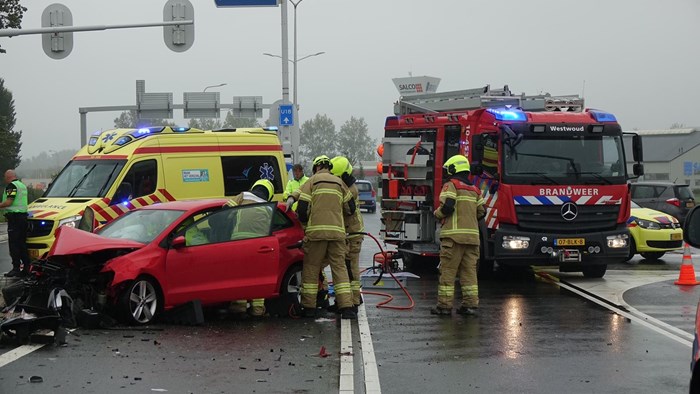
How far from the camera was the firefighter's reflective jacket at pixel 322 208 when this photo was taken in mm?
10531

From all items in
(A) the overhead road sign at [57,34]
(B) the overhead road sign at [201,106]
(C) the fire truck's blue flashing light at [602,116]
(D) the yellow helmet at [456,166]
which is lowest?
(D) the yellow helmet at [456,166]

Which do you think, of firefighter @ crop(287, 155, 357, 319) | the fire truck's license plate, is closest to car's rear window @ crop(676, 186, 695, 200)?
the fire truck's license plate

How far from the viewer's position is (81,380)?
7176 millimetres

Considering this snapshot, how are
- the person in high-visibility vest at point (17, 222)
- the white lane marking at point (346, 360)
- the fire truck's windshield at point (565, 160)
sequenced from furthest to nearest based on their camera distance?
the person in high-visibility vest at point (17, 222) < the fire truck's windshield at point (565, 160) < the white lane marking at point (346, 360)

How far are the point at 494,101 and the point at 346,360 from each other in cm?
781

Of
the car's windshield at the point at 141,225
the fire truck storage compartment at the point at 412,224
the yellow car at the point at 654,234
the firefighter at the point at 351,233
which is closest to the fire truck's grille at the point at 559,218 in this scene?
the fire truck storage compartment at the point at 412,224

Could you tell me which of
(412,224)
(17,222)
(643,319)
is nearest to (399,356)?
(643,319)

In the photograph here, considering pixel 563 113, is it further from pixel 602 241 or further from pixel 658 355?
pixel 658 355

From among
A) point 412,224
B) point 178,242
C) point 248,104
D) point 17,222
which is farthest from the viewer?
point 248,104

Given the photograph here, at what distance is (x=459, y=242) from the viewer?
36.1 feet

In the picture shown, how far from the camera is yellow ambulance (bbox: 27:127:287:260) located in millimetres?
14188

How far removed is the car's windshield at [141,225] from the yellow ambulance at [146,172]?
337 cm

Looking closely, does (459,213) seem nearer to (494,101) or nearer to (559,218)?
(559,218)

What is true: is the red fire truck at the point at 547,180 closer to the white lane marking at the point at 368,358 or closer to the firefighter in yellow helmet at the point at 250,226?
the white lane marking at the point at 368,358
